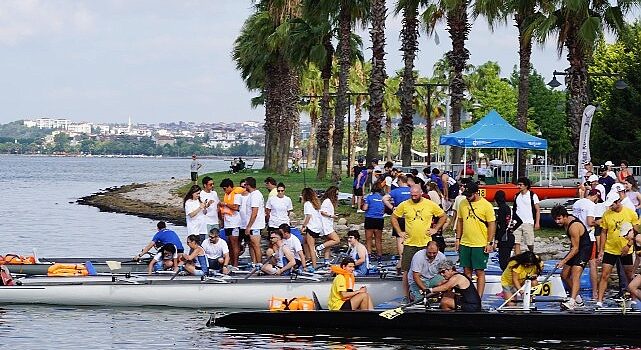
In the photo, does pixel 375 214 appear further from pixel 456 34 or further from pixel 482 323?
pixel 456 34

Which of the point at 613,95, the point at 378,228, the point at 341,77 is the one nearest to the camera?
the point at 378,228

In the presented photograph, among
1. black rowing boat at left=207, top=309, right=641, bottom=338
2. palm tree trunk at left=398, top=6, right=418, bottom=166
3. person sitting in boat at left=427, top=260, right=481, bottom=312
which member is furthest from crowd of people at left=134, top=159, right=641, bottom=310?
palm tree trunk at left=398, top=6, right=418, bottom=166

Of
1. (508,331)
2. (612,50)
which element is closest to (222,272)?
(508,331)

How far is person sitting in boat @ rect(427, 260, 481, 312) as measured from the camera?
17.7m

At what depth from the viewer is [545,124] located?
82.6 m

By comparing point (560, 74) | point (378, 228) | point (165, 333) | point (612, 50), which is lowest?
point (165, 333)

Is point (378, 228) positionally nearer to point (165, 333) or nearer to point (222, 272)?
point (222, 272)

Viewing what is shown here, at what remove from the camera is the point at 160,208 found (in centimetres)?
5259

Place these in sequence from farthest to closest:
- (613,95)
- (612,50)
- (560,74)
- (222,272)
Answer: (612,50) < (613,95) < (560,74) < (222,272)

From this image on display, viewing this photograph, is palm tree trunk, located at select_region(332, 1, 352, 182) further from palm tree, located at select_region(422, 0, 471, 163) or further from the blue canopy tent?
the blue canopy tent

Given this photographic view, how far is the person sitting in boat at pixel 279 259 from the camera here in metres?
21.2

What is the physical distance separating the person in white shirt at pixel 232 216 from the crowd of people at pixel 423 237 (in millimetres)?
20

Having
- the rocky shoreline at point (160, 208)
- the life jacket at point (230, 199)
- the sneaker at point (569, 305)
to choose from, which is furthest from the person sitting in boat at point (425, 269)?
the rocky shoreline at point (160, 208)

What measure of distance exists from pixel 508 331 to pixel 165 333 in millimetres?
5438
